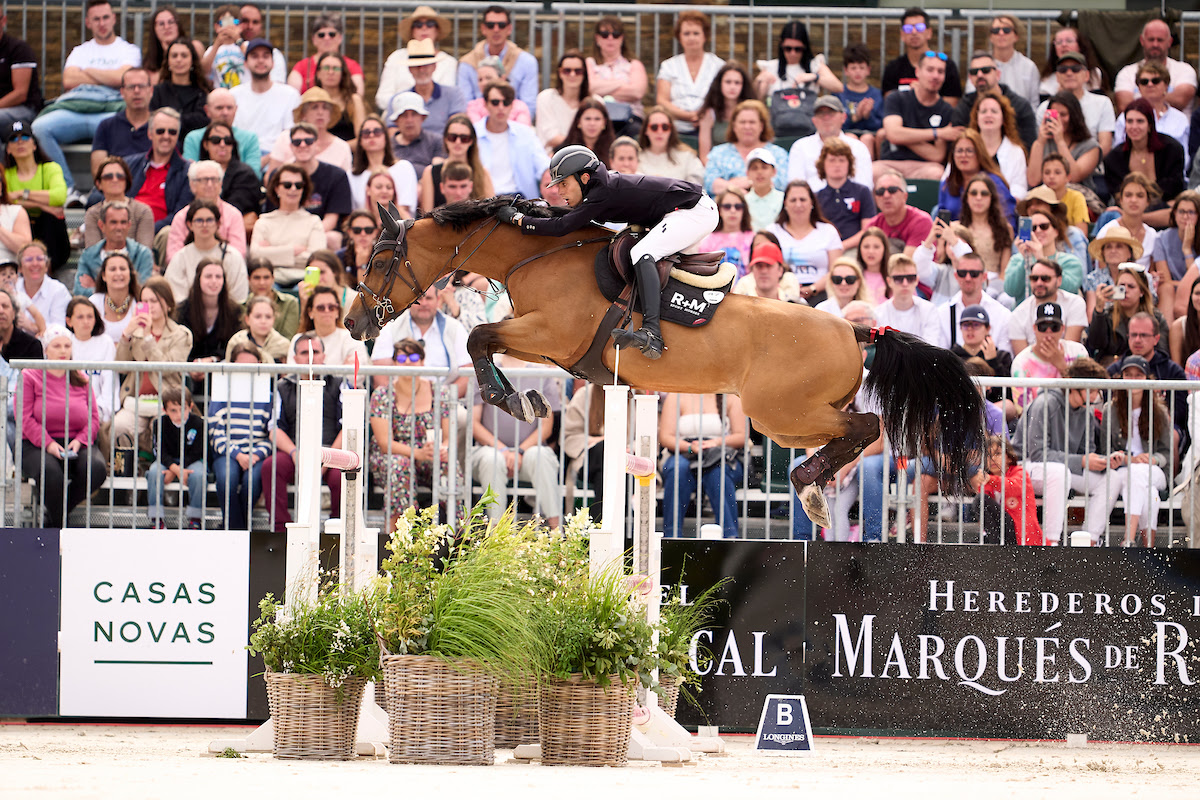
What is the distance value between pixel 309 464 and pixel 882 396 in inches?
114

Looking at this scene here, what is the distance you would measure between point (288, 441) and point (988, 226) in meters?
5.80

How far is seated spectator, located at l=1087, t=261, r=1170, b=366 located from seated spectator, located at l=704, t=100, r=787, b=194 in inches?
111

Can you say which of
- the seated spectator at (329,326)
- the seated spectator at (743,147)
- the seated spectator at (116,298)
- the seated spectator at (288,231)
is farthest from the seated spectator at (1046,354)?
the seated spectator at (116,298)

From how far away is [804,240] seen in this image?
440 inches

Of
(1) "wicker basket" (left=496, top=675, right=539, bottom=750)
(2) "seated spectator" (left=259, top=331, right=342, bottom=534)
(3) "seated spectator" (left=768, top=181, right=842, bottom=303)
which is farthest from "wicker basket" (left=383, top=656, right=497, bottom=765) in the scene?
(3) "seated spectator" (left=768, top=181, right=842, bottom=303)

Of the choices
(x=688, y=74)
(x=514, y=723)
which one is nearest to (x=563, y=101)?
(x=688, y=74)

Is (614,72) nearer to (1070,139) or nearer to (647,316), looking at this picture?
(1070,139)

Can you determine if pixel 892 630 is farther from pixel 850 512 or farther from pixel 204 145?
pixel 204 145

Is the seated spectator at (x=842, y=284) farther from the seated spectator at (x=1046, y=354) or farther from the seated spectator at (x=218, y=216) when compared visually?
the seated spectator at (x=218, y=216)

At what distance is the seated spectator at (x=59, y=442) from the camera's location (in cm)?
816

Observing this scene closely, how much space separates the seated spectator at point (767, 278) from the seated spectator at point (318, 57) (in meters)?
4.39

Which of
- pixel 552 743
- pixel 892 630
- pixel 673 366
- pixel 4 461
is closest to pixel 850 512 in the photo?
pixel 892 630

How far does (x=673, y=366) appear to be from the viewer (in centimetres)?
707

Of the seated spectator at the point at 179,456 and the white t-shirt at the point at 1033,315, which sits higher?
the white t-shirt at the point at 1033,315
